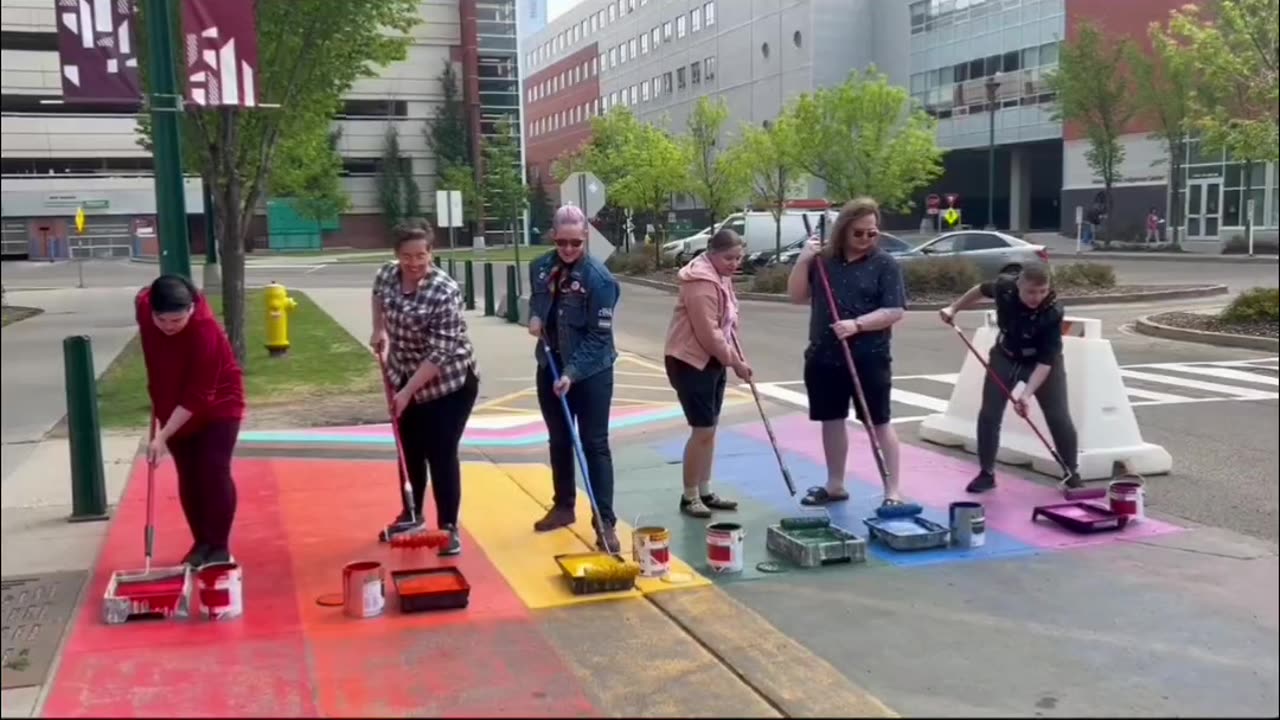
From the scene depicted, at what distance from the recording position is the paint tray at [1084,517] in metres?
6.80

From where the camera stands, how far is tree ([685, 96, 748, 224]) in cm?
3722

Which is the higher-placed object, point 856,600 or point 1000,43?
point 1000,43

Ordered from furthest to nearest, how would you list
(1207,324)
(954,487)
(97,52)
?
1. (1207,324)
2. (97,52)
3. (954,487)

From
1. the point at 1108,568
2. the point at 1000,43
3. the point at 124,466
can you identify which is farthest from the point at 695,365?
the point at 1000,43

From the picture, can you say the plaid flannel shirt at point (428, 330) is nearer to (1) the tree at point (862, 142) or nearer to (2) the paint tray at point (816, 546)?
(2) the paint tray at point (816, 546)

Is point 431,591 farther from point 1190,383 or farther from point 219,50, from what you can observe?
point 1190,383

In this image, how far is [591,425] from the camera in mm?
6773

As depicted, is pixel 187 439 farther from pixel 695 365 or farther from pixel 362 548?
pixel 695 365

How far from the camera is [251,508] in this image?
7.67 metres

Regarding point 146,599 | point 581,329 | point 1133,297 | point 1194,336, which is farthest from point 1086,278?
point 146,599

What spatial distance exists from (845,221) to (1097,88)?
41.5m

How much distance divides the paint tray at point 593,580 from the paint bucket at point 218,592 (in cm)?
156

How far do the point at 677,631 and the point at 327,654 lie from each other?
149 centimetres

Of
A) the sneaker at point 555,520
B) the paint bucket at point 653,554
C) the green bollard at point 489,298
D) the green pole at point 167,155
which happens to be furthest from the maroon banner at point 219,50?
the green bollard at point 489,298
